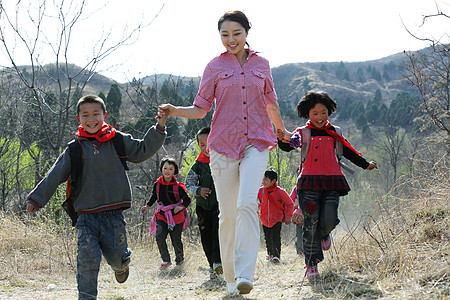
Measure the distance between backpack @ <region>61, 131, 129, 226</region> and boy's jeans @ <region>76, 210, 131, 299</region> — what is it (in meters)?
0.14

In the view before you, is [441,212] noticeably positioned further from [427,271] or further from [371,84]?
[371,84]

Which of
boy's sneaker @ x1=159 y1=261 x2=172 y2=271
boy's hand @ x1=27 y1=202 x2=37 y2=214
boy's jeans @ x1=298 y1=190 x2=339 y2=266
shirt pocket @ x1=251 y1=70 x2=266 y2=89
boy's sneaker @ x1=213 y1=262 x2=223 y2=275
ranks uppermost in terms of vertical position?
shirt pocket @ x1=251 y1=70 x2=266 y2=89

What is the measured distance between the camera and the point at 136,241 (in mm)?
9008

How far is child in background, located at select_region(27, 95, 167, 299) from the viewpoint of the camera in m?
3.69

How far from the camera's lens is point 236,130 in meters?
3.83

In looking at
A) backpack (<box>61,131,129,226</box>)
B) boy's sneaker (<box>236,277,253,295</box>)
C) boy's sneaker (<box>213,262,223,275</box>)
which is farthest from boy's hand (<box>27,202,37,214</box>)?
boy's sneaker (<box>213,262,223,275</box>)

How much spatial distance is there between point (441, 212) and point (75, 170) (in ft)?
11.9

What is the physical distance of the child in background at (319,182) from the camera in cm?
439

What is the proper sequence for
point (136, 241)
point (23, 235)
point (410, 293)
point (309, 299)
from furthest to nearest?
point (136, 241)
point (23, 235)
point (309, 299)
point (410, 293)

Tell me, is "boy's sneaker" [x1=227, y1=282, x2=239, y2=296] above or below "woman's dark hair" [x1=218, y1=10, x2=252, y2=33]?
below

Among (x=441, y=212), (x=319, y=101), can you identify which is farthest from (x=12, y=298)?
(x=441, y=212)

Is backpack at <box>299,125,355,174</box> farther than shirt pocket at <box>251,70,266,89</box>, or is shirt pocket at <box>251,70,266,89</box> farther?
backpack at <box>299,125,355,174</box>

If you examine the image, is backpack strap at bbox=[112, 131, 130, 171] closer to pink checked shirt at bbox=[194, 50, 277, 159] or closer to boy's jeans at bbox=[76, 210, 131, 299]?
boy's jeans at bbox=[76, 210, 131, 299]

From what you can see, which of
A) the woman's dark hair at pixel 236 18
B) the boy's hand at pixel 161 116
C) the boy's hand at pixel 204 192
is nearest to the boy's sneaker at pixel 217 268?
the boy's hand at pixel 204 192
